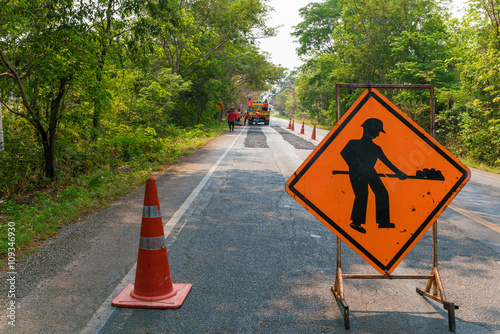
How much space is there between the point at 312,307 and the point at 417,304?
3.08ft

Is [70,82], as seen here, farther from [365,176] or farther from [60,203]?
[365,176]

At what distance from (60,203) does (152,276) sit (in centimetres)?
489

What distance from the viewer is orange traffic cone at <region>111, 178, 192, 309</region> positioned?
347 cm

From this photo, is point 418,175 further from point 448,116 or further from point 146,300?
point 448,116

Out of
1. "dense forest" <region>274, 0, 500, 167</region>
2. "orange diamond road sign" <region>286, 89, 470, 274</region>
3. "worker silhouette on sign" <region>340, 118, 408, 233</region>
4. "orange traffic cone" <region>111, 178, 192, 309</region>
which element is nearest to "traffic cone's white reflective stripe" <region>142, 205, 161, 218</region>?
"orange traffic cone" <region>111, 178, 192, 309</region>

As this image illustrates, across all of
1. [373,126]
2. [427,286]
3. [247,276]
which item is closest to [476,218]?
[427,286]

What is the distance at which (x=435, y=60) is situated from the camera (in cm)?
2284

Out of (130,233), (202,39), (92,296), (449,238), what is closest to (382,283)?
(449,238)

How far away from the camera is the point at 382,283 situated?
4.01 meters

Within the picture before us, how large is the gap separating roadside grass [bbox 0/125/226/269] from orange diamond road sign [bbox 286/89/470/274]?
11.4 feet

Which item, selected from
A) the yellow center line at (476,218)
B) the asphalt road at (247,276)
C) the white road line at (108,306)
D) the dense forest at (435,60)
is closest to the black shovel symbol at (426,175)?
the asphalt road at (247,276)

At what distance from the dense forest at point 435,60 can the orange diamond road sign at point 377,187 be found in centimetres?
1332

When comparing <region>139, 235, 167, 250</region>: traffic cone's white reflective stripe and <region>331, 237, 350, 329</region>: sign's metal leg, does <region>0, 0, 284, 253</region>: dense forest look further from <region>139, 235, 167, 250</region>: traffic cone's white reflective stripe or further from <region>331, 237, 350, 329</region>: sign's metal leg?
<region>331, 237, 350, 329</region>: sign's metal leg

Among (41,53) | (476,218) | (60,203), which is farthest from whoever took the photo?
(41,53)
